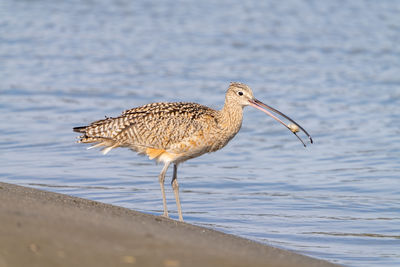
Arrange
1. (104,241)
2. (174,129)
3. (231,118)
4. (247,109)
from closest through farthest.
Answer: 1. (104,241)
2. (174,129)
3. (231,118)
4. (247,109)

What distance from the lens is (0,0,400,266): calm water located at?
25.5 feet

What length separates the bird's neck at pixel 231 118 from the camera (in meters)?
7.61

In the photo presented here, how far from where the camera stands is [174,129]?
24.4ft

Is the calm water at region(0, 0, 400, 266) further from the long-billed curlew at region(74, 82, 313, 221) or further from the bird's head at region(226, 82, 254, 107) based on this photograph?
the bird's head at region(226, 82, 254, 107)

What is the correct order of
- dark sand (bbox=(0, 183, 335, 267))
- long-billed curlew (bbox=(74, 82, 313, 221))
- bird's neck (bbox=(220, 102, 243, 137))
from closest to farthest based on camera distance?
dark sand (bbox=(0, 183, 335, 267)) < long-billed curlew (bbox=(74, 82, 313, 221)) < bird's neck (bbox=(220, 102, 243, 137))

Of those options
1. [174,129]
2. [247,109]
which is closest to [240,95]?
[174,129]

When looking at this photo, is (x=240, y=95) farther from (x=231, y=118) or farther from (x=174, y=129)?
(x=174, y=129)

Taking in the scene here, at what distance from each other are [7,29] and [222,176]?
989 cm

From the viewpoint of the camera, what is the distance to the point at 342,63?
50.3 feet

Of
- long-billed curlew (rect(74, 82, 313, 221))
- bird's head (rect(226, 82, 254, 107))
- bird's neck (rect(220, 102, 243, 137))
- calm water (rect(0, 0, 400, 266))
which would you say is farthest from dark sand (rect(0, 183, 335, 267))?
bird's head (rect(226, 82, 254, 107))

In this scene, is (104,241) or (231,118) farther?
(231,118)

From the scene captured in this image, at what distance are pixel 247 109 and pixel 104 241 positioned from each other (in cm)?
808

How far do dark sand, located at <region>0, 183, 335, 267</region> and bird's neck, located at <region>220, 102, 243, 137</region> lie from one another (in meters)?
2.11

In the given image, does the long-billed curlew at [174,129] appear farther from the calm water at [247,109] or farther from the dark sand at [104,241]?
the dark sand at [104,241]
